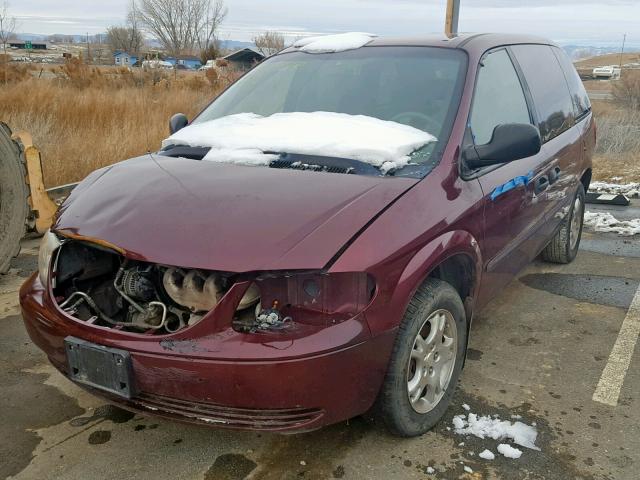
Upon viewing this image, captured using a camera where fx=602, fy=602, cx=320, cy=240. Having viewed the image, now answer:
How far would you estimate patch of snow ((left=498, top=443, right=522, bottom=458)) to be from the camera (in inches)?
98.0

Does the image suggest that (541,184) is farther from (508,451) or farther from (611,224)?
(611,224)

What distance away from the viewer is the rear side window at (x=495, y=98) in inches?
121

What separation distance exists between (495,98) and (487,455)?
1.88 metres

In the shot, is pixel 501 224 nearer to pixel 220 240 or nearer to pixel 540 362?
pixel 540 362

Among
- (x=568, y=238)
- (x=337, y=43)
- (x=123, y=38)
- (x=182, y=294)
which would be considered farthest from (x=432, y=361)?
(x=123, y=38)

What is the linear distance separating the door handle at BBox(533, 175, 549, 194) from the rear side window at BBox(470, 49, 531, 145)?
0.36 meters

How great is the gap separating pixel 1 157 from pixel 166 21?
2594 inches

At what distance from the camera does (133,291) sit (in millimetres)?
2352

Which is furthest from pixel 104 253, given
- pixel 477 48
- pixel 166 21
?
pixel 166 21

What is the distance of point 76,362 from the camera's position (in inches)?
89.6

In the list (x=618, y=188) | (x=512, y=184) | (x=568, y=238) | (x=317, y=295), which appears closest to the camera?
(x=317, y=295)

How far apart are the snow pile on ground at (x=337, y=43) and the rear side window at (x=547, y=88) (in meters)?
0.95

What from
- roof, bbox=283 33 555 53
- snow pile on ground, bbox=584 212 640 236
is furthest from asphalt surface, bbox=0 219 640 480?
snow pile on ground, bbox=584 212 640 236

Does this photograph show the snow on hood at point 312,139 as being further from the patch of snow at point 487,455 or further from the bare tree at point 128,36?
the bare tree at point 128,36
